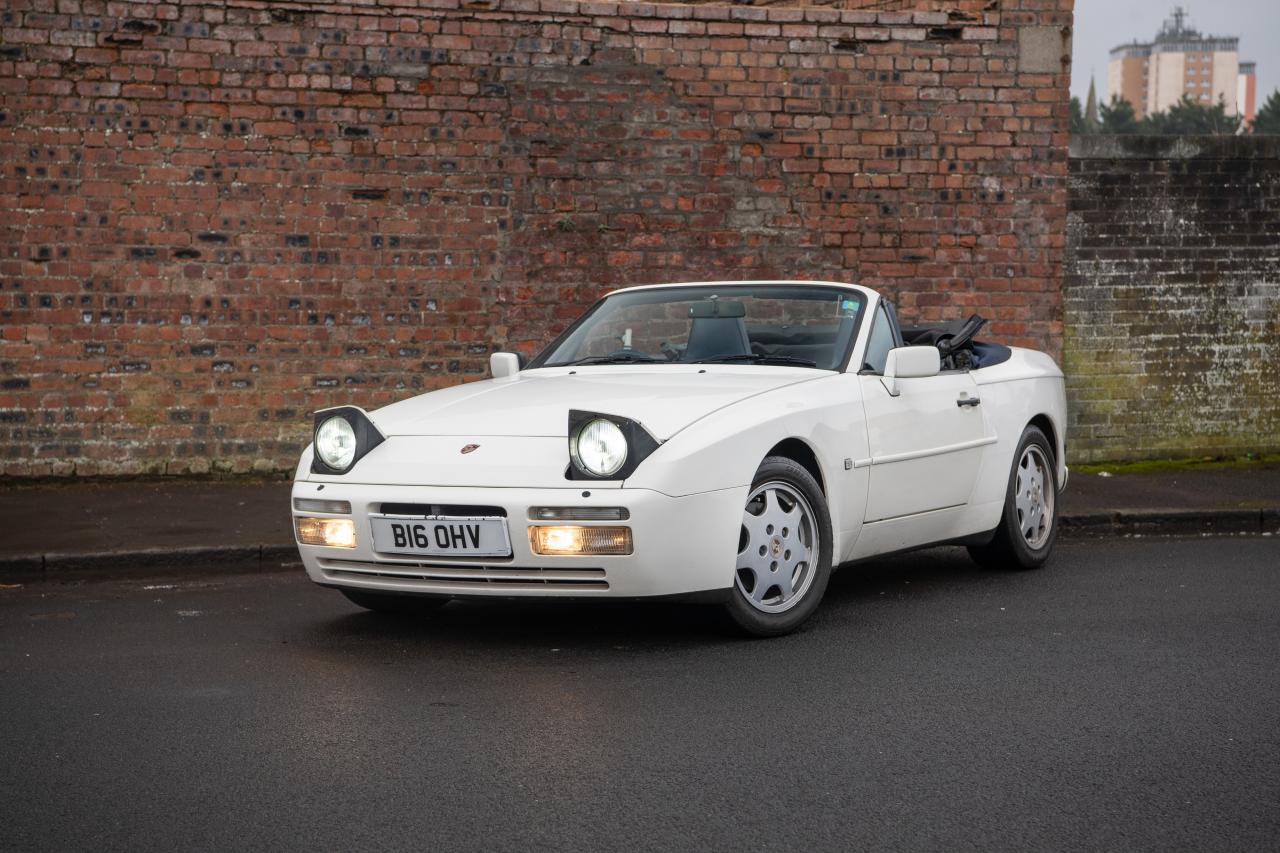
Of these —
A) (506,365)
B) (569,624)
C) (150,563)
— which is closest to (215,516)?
(150,563)

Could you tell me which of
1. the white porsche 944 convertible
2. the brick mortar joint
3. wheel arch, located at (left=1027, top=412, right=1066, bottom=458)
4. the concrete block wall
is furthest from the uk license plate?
the concrete block wall

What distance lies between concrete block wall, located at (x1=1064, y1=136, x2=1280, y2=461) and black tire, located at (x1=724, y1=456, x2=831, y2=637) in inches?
258

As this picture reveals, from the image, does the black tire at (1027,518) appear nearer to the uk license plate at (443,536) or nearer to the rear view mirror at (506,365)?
the rear view mirror at (506,365)

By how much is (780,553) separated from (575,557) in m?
0.89

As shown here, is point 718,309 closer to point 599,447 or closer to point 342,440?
point 599,447

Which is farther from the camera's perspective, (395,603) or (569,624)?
(395,603)

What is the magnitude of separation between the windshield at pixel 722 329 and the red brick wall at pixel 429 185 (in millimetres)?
4019

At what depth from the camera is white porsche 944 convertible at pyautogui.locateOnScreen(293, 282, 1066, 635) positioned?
530 cm

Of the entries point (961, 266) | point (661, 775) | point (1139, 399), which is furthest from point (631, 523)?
point (1139, 399)

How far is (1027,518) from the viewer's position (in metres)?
7.61

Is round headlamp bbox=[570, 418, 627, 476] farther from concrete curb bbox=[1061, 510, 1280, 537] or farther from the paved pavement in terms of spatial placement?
concrete curb bbox=[1061, 510, 1280, 537]

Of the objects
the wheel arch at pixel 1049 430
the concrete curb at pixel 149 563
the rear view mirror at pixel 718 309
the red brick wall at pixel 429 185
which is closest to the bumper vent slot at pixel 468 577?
the rear view mirror at pixel 718 309

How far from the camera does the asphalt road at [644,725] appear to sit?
358 centimetres

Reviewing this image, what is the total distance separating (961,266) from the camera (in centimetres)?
1150
